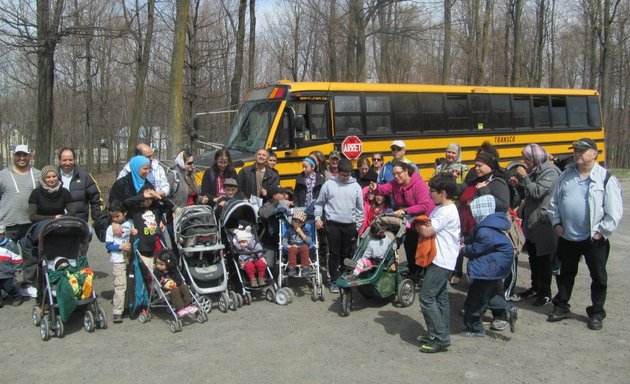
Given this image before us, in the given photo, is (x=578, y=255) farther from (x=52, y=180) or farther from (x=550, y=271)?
(x=52, y=180)

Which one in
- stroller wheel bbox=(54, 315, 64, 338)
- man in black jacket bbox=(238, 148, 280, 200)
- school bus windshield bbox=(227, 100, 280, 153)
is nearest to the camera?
stroller wheel bbox=(54, 315, 64, 338)

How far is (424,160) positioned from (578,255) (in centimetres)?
866

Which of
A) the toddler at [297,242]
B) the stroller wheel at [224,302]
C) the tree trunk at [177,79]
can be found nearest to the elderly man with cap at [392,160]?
the toddler at [297,242]

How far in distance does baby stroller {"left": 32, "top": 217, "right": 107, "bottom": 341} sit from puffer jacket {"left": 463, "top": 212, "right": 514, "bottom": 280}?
3.86 meters

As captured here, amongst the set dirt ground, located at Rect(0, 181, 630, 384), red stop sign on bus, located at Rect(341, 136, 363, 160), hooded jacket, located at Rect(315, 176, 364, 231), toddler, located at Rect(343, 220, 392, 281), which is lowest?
A: dirt ground, located at Rect(0, 181, 630, 384)

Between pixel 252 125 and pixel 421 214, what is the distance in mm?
6899

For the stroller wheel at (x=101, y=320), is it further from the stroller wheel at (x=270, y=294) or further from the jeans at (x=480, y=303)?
the jeans at (x=480, y=303)

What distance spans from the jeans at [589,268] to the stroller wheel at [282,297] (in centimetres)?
304

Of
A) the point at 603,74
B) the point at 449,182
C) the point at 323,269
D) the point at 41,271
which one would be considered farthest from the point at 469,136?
the point at 603,74

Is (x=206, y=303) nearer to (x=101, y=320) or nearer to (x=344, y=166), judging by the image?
(x=101, y=320)

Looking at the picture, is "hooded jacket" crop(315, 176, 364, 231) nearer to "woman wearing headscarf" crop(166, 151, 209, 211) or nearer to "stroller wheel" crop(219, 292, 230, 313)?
"stroller wheel" crop(219, 292, 230, 313)

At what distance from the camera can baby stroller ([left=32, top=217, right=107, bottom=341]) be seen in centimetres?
551

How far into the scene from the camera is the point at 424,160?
14266 mm

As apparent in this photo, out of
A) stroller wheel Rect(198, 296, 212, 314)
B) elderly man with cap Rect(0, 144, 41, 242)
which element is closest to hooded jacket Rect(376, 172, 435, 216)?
stroller wheel Rect(198, 296, 212, 314)
